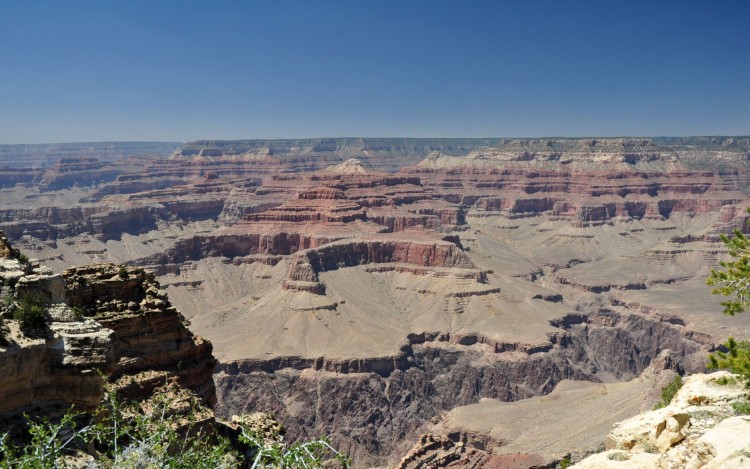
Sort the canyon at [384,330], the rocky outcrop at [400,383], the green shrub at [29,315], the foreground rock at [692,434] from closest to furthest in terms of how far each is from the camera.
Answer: the foreground rock at [692,434], the green shrub at [29,315], the canyon at [384,330], the rocky outcrop at [400,383]

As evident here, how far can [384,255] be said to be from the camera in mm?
145000

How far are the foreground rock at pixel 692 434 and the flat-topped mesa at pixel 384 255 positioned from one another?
10344 centimetres

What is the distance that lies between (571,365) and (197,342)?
8620cm

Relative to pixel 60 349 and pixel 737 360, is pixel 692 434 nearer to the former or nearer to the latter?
pixel 737 360

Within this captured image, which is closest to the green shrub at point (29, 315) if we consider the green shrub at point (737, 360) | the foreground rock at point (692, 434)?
the foreground rock at point (692, 434)

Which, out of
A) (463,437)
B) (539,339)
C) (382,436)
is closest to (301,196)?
(539,339)

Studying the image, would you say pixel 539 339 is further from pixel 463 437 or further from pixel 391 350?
pixel 463 437

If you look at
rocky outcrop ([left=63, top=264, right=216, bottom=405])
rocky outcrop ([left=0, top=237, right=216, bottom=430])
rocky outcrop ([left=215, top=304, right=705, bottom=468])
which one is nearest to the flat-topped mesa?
rocky outcrop ([left=215, top=304, right=705, bottom=468])

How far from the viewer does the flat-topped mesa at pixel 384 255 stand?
128 m

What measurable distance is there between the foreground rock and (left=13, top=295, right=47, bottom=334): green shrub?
17.9 m

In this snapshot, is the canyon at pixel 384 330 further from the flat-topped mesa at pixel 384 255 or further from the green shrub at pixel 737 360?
the green shrub at pixel 737 360

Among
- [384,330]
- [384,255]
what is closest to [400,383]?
[384,330]

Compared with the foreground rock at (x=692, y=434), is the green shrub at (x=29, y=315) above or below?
above

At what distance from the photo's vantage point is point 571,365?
355 feet
